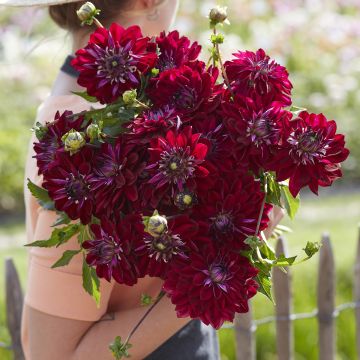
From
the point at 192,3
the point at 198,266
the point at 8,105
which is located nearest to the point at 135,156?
the point at 198,266

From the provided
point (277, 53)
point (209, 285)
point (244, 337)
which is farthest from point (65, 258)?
point (277, 53)

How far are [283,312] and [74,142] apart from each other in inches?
66.4

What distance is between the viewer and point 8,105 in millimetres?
7281

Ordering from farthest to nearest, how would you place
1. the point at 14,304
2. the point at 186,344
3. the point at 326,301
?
1. the point at 326,301
2. the point at 14,304
3. the point at 186,344

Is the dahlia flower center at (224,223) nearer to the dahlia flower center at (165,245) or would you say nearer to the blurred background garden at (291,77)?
the dahlia flower center at (165,245)

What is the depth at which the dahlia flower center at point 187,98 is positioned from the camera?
112cm

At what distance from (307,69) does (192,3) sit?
4.98 feet

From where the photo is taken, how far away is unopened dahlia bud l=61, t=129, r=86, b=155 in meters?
1.08

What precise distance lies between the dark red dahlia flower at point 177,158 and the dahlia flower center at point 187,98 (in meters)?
0.09

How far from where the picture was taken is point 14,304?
7.88 ft

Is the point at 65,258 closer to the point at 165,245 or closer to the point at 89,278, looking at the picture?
the point at 89,278

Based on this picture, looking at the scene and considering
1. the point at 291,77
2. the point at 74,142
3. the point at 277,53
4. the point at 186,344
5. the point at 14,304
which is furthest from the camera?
the point at 277,53

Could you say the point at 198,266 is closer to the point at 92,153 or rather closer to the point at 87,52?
the point at 92,153

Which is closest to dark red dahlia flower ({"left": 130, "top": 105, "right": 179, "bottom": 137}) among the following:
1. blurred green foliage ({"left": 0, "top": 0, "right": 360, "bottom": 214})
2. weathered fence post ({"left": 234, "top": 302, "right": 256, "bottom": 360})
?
weathered fence post ({"left": 234, "top": 302, "right": 256, "bottom": 360})
